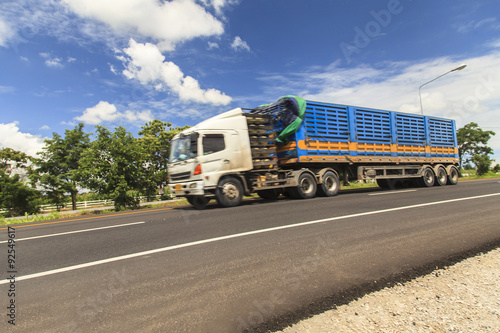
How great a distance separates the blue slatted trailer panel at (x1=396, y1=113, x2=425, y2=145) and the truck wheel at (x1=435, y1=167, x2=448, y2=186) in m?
2.36

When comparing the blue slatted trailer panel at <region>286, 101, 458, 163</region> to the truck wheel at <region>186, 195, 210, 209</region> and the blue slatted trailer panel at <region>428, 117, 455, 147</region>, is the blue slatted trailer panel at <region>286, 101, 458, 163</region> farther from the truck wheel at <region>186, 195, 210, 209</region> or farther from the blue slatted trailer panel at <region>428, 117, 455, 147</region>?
the truck wheel at <region>186, 195, 210, 209</region>

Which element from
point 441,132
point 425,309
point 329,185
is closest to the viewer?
point 425,309

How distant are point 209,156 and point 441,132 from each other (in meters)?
→ 14.8

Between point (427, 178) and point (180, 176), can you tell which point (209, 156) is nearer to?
point (180, 176)

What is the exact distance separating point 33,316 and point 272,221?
14.0 feet

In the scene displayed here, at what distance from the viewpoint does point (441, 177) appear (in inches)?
619

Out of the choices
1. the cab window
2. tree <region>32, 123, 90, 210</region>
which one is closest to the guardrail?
tree <region>32, 123, 90, 210</region>

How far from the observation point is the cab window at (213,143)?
28.7 feet

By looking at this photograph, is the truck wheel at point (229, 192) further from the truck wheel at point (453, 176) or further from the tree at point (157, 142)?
the tree at point (157, 142)

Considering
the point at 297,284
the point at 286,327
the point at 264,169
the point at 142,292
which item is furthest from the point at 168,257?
the point at 264,169

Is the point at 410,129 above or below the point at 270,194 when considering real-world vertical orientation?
above

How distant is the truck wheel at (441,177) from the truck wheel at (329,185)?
788 centimetres

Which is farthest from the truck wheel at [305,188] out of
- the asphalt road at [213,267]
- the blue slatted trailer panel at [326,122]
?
the asphalt road at [213,267]

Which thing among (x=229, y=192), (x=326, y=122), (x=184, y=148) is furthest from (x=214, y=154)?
(x=326, y=122)
